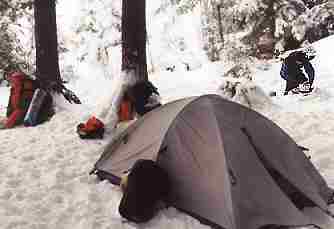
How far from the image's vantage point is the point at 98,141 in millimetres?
6840

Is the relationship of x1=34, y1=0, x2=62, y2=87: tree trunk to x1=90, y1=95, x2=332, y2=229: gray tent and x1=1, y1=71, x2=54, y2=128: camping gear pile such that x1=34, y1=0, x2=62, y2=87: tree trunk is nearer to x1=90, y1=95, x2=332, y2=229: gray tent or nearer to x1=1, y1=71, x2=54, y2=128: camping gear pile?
x1=1, y1=71, x2=54, y2=128: camping gear pile

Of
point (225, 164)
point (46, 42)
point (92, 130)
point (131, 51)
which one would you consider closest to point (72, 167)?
point (92, 130)

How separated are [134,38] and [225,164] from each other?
13.5 ft

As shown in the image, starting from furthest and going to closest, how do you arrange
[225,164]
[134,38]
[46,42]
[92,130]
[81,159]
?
[46,42] < [134,38] < [92,130] < [81,159] < [225,164]

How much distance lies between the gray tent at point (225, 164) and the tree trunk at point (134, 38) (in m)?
2.55

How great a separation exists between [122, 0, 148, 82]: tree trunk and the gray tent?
2.55m

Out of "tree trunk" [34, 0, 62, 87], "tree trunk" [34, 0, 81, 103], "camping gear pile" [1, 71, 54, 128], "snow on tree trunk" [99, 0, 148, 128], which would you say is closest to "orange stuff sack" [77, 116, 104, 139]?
"snow on tree trunk" [99, 0, 148, 128]

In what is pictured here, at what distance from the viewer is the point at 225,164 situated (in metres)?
4.40

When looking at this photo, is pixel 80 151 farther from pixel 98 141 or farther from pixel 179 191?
pixel 179 191

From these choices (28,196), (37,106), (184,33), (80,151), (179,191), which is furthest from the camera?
(184,33)

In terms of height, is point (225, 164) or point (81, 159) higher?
point (225, 164)

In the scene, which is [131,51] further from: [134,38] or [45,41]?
[45,41]

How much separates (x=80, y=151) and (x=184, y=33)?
2526cm

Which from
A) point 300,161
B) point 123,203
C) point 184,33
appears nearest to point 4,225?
point 123,203
